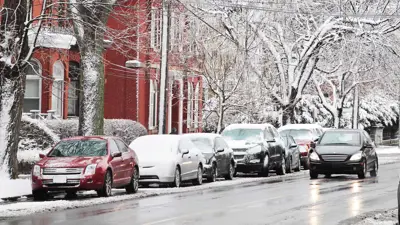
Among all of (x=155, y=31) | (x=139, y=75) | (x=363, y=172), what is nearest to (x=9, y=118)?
(x=363, y=172)

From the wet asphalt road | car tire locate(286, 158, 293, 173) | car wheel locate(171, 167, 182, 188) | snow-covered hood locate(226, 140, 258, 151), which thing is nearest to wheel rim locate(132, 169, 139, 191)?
the wet asphalt road

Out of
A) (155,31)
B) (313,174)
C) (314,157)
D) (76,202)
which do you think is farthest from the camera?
(155,31)

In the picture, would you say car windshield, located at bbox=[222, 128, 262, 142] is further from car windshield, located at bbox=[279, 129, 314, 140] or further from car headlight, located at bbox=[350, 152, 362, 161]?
car windshield, located at bbox=[279, 129, 314, 140]

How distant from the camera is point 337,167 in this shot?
3291 cm

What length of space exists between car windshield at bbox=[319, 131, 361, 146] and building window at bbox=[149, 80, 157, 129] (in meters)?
16.5

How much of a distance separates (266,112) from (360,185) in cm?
3297

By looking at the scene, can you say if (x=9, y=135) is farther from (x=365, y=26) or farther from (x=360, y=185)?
(x=365, y=26)

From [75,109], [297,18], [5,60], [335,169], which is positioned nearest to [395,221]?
[5,60]

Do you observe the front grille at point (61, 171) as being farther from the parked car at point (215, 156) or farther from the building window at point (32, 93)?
the building window at point (32, 93)

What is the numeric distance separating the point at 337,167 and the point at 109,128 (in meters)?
10.7

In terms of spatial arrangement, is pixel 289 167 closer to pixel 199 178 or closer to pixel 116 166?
pixel 199 178

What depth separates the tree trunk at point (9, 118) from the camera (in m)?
25.5

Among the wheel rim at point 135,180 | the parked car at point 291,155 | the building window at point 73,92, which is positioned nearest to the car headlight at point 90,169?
the wheel rim at point 135,180

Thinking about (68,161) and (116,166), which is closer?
(68,161)
